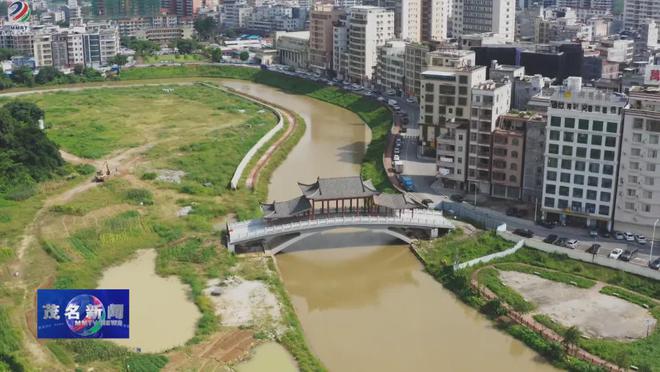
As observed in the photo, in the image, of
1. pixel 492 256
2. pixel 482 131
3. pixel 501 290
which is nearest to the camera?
pixel 501 290

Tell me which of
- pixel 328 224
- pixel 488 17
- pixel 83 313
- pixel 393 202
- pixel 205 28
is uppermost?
pixel 488 17

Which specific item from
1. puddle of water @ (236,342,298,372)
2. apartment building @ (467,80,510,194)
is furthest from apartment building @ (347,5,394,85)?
puddle of water @ (236,342,298,372)

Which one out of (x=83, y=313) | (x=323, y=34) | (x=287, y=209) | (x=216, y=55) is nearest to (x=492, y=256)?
(x=287, y=209)

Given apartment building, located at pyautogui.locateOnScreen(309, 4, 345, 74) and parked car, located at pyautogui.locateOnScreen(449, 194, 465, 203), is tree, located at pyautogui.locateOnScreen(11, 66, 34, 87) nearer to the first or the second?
apartment building, located at pyautogui.locateOnScreen(309, 4, 345, 74)

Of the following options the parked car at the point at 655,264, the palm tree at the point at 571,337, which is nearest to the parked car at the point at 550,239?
the parked car at the point at 655,264

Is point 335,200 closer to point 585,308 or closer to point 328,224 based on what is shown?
point 328,224

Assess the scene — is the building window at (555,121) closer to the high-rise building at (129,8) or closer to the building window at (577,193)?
the building window at (577,193)
